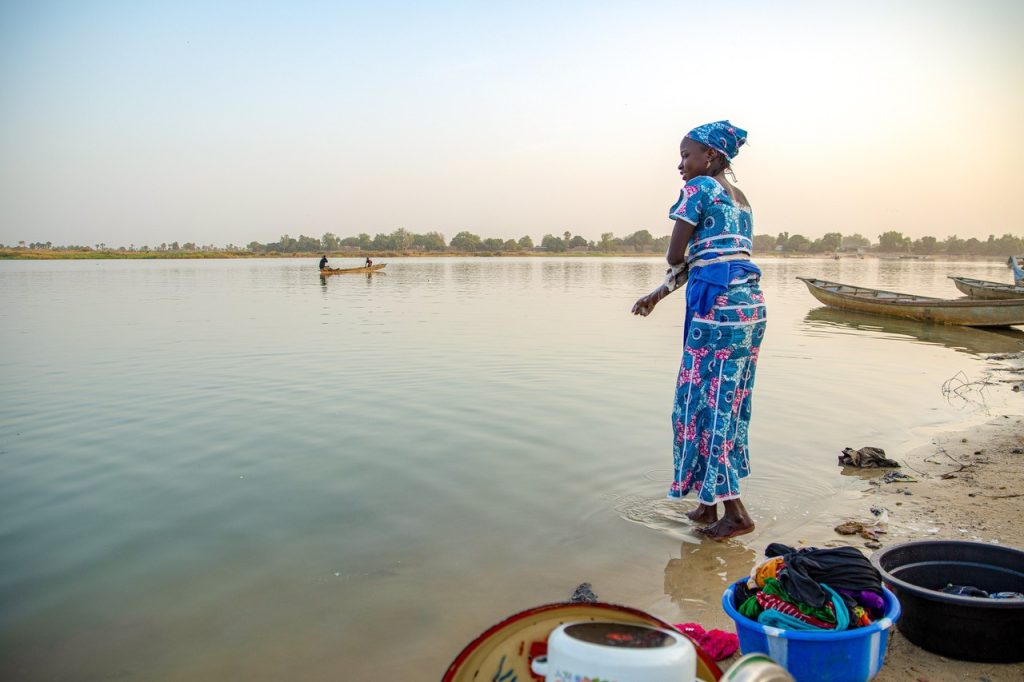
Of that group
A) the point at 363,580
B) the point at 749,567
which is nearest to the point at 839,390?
the point at 749,567

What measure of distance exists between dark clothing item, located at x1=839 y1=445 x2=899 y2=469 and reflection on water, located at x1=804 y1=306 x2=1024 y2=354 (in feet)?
28.7

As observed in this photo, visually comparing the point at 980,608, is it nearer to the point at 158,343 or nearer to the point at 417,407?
the point at 417,407

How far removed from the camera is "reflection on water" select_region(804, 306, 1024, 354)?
13180 mm

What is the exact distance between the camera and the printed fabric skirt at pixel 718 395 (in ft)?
11.5

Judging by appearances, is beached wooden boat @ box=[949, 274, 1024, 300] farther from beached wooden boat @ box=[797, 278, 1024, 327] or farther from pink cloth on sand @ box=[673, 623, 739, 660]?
pink cloth on sand @ box=[673, 623, 739, 660]

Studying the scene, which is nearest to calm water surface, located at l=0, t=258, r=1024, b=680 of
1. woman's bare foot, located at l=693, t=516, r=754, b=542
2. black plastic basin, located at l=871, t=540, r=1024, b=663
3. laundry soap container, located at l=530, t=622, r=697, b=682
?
woman's bare foot, located at l=693, t=516, r=754, b=542

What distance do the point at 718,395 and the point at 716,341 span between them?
0.28 m

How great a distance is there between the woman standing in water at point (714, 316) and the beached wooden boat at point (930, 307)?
14368mm

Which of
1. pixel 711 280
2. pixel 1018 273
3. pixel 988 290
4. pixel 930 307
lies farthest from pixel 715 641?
pixel 1018 273

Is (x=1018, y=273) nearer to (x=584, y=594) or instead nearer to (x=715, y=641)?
(x=584, y=594)

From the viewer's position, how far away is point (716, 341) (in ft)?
11.5

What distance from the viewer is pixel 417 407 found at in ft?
23.1

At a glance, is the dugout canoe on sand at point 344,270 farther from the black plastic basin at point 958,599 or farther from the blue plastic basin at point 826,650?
the blue plastic basin at point 826,650

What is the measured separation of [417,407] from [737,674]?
18.5 feet
